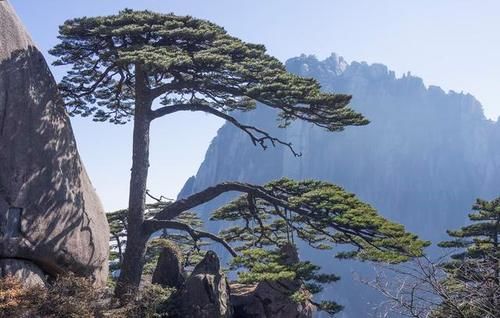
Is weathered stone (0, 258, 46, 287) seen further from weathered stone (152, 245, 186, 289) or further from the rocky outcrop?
the rocky outcrop

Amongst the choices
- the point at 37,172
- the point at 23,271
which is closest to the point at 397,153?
the point at 37,172

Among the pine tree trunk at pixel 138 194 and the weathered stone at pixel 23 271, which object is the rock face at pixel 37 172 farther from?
the pine tree trunk at pixel 138 194

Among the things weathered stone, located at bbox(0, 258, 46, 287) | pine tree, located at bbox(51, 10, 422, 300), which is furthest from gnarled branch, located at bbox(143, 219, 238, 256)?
weathered stone, located at bbox(0, 258, 46, 287)

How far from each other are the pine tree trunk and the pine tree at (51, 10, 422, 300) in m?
0.02

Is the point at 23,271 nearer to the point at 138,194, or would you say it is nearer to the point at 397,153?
the point at 138,194

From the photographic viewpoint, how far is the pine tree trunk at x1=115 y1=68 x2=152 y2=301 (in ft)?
41.8

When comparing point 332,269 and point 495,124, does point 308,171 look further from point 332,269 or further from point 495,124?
point 495,124

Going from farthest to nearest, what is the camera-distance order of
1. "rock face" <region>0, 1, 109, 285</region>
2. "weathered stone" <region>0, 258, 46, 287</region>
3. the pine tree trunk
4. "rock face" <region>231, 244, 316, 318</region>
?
1. the pine tree trunk
2. "rock face" <region>231, 244, 316, 318</region>
3. "rock face" <region>0, 1, 109, 285</region>
4. "weathered stone" <region>0, 258, 46, 287</region>

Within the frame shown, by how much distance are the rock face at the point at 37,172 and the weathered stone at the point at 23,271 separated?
9 cm

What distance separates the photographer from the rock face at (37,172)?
32.2ft

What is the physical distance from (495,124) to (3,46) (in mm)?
101176

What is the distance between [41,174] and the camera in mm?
10398

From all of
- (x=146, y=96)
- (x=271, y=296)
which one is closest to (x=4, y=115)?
(x=146, y=96)

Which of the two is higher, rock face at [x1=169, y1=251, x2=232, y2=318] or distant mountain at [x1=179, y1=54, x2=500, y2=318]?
distant mountain at [x1=179, y1=54, x2=500, y2=318]
